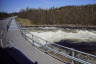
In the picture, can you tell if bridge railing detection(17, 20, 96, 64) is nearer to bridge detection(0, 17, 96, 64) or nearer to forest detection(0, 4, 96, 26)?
bridge detection(0, 17, 96, 64)

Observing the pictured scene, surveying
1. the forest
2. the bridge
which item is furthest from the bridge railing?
the forest

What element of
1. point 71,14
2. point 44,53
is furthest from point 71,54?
point 71,14


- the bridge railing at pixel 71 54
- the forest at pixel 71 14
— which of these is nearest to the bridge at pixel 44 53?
the bridge railing at pixel 71 54

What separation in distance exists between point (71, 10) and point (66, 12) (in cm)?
258

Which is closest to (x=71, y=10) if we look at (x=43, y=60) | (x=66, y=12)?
(x=66, y=12)

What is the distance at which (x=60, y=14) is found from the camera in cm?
6362

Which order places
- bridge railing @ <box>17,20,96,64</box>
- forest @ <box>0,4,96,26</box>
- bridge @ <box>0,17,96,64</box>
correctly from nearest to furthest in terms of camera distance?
bridge railing @ <box>17,20,96,64</box> → bridge @ <box>0,17,96,64</box> → forest @ <box>0,4,96,26</box>

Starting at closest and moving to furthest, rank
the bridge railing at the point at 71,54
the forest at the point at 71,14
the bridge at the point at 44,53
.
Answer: the bridge railing at the point at 71,54 → the bridge at the point at 44,53 → the forest at the point at 71,14

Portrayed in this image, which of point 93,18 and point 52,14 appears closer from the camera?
point 93,18

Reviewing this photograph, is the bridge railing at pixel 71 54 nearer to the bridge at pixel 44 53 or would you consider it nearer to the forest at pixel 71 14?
the bridge at pixel 44 53

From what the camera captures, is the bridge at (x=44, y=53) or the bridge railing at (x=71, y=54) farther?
the bridge at (x=44, y=53)

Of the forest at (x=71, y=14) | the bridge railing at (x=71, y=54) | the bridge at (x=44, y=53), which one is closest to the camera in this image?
the bridge railing at (x=71, y=54)

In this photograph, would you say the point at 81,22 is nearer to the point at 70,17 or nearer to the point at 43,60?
the point at 70,17

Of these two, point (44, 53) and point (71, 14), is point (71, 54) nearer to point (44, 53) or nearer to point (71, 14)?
point (44, 53)
